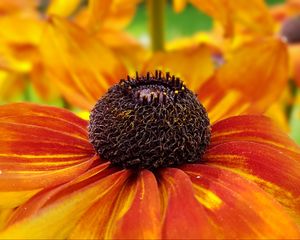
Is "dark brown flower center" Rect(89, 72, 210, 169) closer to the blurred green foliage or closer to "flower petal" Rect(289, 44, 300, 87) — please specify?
"flower petal" Rect(289, 44, 300, 87)

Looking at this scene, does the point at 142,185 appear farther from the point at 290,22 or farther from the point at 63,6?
the point at 290,22

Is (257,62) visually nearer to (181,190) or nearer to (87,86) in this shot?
(87,86)

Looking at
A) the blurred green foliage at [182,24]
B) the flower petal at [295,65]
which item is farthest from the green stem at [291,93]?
the blurred green foliage at [182,24]

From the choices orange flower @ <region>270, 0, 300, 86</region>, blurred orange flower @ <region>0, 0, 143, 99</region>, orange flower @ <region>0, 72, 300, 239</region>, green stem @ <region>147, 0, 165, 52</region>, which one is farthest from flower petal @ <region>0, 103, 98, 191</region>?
orange flower @ <region>270, 0, 300, 86</region>

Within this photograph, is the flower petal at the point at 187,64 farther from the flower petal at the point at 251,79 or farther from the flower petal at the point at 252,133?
the flower petal at the point at 252,133

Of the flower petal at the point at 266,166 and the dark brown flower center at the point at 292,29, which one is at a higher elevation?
the dark brown flower center at the point at 292,29
